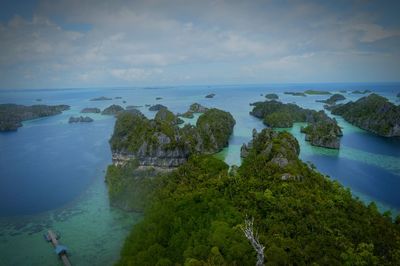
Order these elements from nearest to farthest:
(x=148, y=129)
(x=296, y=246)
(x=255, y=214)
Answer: (x=296, y=246) < (x=255, y=214) < (x=148, y=129)

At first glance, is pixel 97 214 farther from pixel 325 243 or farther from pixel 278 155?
pixel 325 243

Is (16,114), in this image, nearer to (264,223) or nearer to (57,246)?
(57,246)

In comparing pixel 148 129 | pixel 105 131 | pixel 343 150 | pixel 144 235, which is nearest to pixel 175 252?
pixel 144 235

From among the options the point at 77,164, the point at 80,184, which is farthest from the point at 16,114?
the point at 80,184

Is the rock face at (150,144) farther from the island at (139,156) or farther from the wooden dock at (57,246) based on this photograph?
the wooden dock at (57,246)

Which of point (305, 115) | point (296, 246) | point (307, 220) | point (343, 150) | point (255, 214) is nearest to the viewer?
point (296, 246)

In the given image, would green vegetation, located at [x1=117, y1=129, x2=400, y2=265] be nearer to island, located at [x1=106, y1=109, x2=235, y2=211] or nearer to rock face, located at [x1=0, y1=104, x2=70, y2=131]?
island, located at [x1=106, y1=109, x2=235, y2=211]
